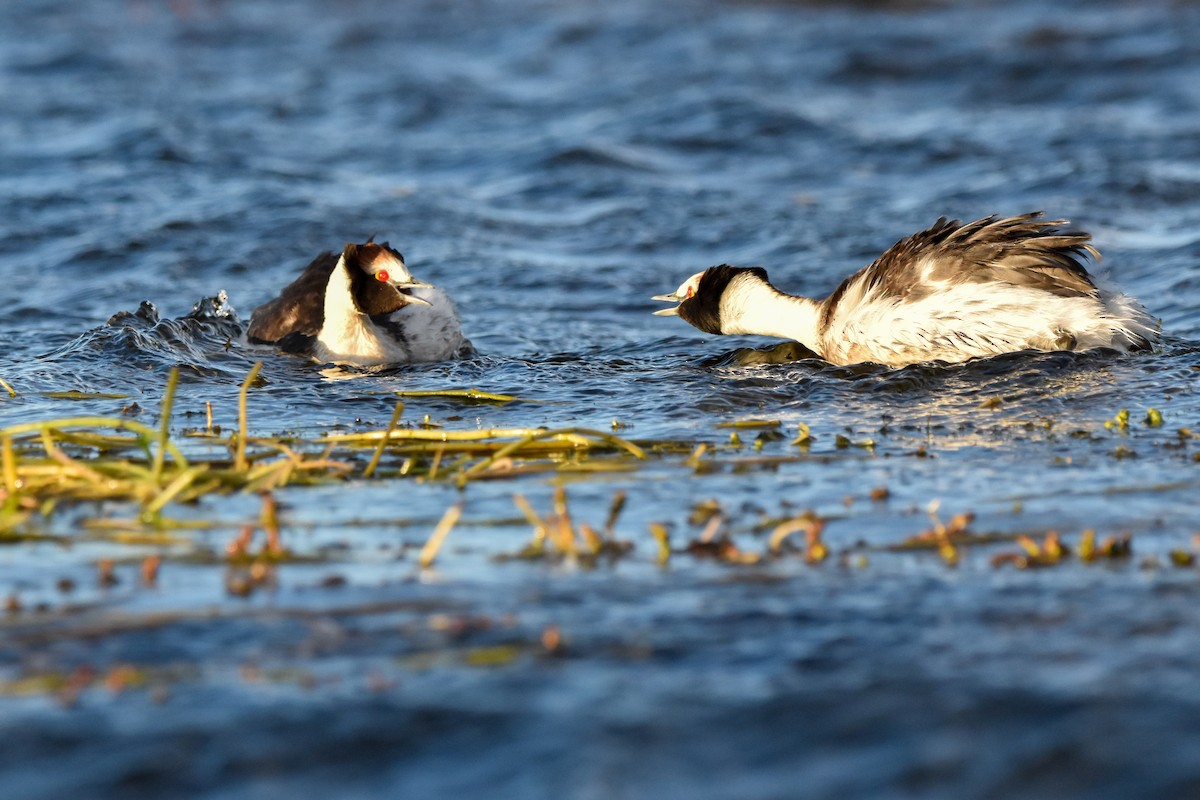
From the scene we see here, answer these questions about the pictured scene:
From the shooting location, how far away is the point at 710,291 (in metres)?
9.59

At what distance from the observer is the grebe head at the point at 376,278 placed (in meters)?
9.52

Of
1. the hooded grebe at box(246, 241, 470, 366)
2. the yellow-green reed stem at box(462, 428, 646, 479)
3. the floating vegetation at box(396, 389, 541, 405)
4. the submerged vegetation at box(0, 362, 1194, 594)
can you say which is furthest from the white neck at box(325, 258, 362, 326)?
the yellow-green reed stem at box(462, 428, 646, 479)

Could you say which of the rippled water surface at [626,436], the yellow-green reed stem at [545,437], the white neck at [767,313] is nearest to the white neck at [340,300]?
the rippled water surface at [626,436]

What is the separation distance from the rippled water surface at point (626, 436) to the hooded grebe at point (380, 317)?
0.25 meters

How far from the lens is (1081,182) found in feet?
45.2

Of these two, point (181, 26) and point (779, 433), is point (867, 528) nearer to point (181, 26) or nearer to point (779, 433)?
point (779, 433)

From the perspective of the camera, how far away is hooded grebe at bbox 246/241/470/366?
9.47 meters

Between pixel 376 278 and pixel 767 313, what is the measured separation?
233 cm

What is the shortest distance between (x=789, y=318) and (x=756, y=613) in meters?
4.86

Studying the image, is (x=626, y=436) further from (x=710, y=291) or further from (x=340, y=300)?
(x=340, y=300)

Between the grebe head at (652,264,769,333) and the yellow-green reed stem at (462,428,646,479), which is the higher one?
the grebe head at (652,264,769,333)

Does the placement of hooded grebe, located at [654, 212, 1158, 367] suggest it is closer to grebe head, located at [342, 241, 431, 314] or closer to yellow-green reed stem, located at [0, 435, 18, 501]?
grebe head, located at [342, 241, 431, 314]

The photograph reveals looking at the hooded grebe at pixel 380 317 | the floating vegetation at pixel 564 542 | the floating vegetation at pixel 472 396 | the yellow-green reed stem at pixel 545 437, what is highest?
the hooded grebe at pixel 380 317

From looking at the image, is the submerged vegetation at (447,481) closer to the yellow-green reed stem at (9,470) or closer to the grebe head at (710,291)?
the yellow-green reed stem at (9,470)
